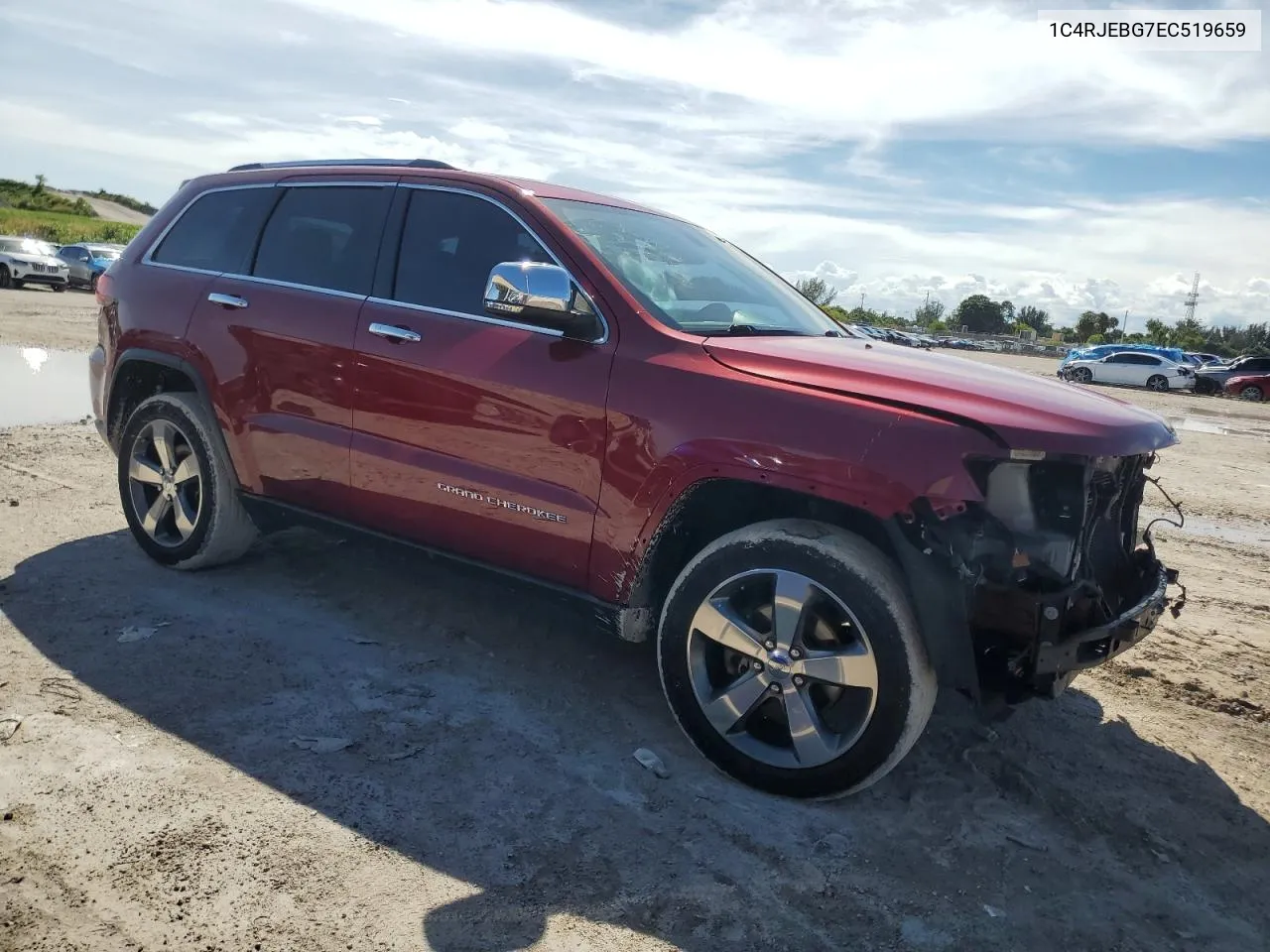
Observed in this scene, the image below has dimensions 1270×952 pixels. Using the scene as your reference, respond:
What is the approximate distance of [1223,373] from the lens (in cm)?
3200

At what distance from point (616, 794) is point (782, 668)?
2.16 ft

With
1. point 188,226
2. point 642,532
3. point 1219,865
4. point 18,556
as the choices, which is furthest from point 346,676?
point 1219,865

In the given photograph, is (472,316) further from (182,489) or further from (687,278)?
(182,489)

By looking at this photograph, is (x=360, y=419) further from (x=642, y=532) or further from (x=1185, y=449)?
(x=1185, y=449)

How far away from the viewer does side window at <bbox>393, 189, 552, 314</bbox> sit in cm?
372

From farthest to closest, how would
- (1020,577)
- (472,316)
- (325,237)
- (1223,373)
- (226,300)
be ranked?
(1223,373), (226,300), (325,237), (472,316), (1020,577)

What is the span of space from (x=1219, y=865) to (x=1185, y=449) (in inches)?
438

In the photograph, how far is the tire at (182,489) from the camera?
4.54 meters

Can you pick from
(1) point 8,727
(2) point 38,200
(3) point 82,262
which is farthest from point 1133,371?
(2) point 38,200

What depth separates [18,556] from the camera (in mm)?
4812

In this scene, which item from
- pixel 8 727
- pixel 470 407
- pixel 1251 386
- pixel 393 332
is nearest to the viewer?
pixel 8 727

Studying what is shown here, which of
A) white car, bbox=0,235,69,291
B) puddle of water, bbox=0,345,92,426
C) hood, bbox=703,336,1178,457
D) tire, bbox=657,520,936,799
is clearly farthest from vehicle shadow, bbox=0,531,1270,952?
white car, bbox=0,235,69,291

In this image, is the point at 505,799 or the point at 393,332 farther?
the point at 393,332

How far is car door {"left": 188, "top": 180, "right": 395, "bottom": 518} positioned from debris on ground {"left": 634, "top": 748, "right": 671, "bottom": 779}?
1.68 m
